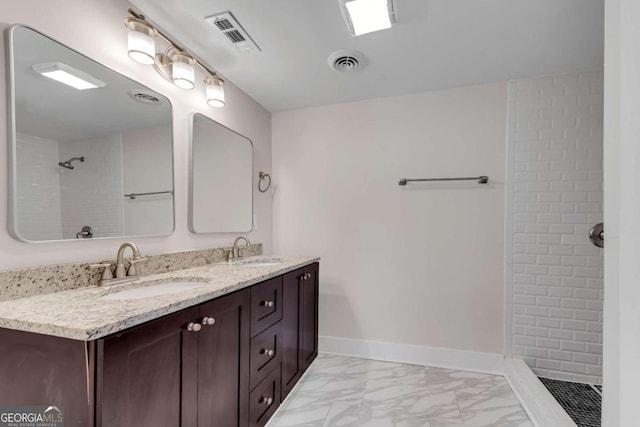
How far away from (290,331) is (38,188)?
136 centimetres

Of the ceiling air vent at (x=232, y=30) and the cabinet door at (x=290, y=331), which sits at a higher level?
the ceiling air vent at (x=232, y=30)

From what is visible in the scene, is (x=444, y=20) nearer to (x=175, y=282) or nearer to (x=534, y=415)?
(x=175, y=282)

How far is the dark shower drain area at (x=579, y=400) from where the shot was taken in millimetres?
1601

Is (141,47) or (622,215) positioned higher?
(141,47)

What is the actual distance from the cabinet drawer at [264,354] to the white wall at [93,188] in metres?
0.82

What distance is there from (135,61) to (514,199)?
2.52 metres

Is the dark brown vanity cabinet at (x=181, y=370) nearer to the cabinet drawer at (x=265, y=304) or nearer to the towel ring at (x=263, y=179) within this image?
the cabinet drawer at (x=265, y=304)

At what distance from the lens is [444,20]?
1.49 meters

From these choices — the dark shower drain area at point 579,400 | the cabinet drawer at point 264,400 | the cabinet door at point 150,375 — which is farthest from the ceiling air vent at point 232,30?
the dark shower drain area at point 579,400

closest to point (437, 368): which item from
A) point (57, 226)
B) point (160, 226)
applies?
point (160, 226)

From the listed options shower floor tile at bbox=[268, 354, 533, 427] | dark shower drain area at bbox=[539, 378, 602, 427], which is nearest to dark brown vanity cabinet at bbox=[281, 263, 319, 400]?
shower floor tile at bbox=[268, 354, 533, 427]

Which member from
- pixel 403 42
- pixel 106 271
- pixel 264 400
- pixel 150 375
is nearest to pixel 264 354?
pixel 264 400

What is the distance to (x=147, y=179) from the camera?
1.49m

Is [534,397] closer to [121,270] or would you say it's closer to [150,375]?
[150,375]
